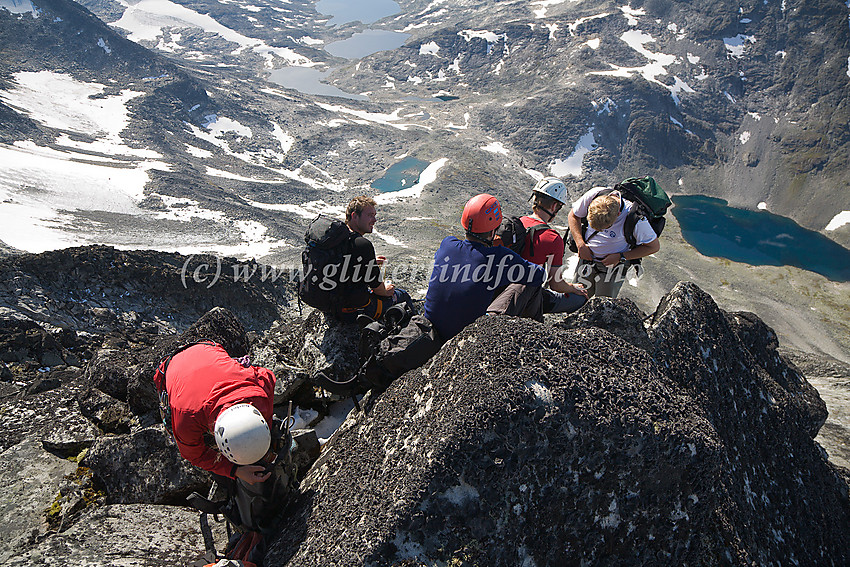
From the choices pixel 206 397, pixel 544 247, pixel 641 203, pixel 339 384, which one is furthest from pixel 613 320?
pixel 206 397

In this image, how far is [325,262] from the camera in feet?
29.8

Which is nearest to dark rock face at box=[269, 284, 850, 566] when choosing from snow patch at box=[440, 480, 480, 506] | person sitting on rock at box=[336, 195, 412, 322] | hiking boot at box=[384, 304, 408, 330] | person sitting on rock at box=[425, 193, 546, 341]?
snow patch at box=[440, 480, 480, 506]

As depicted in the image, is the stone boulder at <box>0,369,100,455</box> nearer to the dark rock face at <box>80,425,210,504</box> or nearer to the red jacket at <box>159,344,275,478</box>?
the dark rock face at <box>80,425,210,504</box>

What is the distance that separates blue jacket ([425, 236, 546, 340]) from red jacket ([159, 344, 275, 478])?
2.80 m

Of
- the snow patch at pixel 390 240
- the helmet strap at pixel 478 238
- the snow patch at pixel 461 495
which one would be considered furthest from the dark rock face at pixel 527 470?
the snow patch at pixel 390 240

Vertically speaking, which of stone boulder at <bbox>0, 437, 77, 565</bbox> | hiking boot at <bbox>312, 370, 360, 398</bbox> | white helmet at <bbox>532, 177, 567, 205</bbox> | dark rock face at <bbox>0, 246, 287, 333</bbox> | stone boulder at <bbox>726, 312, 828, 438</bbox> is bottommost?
dark rock face at <bbox>0, 246, 287, 333</bbox>

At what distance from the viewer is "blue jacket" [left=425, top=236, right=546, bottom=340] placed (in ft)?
22.9

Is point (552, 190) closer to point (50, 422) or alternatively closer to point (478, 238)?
point (478, 238)

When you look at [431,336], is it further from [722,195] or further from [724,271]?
[722,195]

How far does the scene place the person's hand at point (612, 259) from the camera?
9.77 metres

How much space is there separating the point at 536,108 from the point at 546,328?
202m

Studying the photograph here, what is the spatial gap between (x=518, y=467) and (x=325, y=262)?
5.70 metres

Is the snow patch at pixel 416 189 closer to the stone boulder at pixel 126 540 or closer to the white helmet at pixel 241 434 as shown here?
the stone boulder at pixel 126 540

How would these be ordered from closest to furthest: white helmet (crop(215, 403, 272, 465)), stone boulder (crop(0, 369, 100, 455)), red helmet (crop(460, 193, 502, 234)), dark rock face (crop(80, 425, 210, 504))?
white helmet (crop(215, 403, 272, 465))
dark rock face (crop(80, 425, 210, 504))
red helmet (crop(460, 193, 502, 234))
stone boulder (crop(0, 369, 100, 455))
